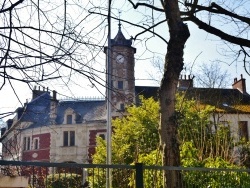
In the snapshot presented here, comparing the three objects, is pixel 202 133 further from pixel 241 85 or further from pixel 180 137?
pixel 241 85

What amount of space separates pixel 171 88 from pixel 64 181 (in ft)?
6.72

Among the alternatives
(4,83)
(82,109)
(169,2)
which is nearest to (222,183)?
(169,2)

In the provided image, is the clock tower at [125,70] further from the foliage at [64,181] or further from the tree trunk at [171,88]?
the foliage at [64,181]

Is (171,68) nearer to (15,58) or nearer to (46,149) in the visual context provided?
(15,58)

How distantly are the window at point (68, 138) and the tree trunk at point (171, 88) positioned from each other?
3195 centimetres

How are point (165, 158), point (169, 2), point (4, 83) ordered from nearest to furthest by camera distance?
point (4, 83), point (165, 158), point (169, 2)

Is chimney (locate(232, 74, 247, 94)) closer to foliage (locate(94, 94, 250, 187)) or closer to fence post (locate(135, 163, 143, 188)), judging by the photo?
foliage (locate(94, 94, 250, 187))

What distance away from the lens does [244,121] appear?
32719 mm

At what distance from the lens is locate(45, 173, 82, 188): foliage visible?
14.1 feet

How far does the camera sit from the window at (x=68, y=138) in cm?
3684

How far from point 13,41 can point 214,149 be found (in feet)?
32.6

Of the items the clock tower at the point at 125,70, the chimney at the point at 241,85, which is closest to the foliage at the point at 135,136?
the clock tower at the point at 125,70

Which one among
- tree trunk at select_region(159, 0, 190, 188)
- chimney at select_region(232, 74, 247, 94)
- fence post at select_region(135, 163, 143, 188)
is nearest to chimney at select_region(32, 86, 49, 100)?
fence post at select_region(135, 163, 143, 188)

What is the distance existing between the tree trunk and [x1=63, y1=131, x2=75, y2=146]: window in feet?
105
